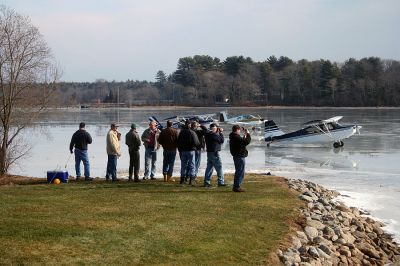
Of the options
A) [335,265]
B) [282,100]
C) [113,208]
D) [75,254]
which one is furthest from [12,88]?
[282,100]

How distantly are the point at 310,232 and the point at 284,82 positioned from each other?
114 metres

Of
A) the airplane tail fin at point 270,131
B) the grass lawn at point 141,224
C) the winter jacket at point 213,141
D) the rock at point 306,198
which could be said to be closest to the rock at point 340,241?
the grass lawn at point 141,224

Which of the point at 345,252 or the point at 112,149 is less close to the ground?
the point at 112,149

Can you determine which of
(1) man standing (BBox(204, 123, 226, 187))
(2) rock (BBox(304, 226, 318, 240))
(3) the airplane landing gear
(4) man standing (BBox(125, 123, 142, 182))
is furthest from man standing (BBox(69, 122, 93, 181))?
(3) the airplane landing gear

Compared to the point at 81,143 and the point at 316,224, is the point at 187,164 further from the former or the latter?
the point at 316,224

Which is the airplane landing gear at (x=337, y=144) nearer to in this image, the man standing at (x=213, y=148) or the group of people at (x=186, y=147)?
the group of people at (x=186, y=147)

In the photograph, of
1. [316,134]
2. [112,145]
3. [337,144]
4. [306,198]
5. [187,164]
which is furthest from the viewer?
[316,134]

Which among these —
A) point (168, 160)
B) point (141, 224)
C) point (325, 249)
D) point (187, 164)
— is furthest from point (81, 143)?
point (325, 249)

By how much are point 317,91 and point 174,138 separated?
341ft

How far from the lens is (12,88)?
1563 cm

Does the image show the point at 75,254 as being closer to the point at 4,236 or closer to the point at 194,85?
the point at 4,236

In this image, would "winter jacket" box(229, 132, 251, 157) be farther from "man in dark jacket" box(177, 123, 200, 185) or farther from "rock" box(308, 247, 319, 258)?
"rock" box(308, 247, 319, 258)

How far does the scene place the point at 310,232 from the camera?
9211mm

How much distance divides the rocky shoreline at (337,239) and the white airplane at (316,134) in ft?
53.3
